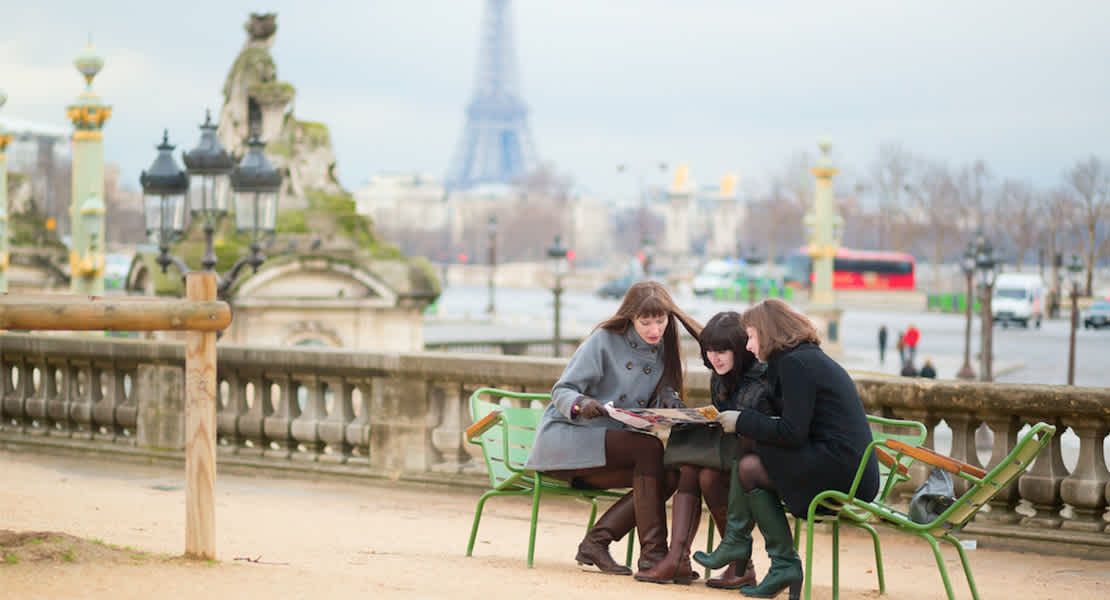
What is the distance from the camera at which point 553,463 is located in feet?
20.0

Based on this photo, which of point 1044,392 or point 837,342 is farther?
point 837,342

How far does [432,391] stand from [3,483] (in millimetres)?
2589

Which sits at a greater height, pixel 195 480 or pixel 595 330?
pixel 595 330

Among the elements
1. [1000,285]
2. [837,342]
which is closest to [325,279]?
[837,342]

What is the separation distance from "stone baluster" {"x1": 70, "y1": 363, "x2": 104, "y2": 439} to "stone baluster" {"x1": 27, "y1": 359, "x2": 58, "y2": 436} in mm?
260

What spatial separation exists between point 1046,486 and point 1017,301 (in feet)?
175

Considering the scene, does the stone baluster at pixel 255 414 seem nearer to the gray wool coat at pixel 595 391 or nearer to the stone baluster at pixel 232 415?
the stone baluster at pixel 232 415

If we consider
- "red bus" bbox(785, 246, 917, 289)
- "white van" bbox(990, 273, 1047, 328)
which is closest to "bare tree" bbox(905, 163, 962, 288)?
"red bus" bbox(785, 246, 917, 289)

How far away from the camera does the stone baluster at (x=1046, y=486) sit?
23.3ft

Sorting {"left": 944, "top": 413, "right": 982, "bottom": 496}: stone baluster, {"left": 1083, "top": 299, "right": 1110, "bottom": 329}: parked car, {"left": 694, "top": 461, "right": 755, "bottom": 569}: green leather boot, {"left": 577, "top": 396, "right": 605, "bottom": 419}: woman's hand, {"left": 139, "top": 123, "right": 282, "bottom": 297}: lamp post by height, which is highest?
{"left": 139, "top": 123, "right": 282, "bottom": 297}: lamp post

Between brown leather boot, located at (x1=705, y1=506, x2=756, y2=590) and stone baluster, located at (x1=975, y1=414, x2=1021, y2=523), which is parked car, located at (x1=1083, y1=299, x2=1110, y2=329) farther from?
brown leather boot, located at (x1=705, y1=506, x2=756, y2=590)

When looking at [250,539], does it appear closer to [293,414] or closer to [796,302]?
[293,414]

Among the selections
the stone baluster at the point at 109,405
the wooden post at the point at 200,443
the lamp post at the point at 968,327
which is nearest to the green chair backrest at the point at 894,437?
the wooden post at the point at 200,443

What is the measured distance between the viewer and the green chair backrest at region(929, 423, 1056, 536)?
5047 mm
